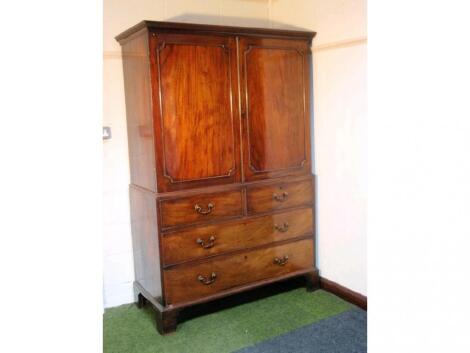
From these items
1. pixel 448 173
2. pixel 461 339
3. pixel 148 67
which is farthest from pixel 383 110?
pixel 148 67

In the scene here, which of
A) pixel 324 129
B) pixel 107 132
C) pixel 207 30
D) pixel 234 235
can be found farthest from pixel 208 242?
pixel 207 30

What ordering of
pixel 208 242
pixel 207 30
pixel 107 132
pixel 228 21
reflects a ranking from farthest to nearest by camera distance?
1. pixel 228 21
2. pixel 107 132
3. pixel 208 242
4. pixel 207 30

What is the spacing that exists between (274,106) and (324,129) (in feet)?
1.32

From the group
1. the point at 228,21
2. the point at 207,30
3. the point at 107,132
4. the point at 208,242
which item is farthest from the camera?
the point at 228,21

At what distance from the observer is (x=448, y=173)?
0.37 m

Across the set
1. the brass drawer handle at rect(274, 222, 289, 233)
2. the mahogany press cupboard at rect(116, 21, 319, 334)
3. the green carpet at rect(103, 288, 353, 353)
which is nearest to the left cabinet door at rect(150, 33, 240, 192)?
the mahogany press cupboard at rect(116, 21, 319, 334)

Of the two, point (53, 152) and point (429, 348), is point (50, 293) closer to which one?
point (53, 152)

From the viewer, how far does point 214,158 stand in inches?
102

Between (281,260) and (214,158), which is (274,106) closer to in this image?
(214,158)

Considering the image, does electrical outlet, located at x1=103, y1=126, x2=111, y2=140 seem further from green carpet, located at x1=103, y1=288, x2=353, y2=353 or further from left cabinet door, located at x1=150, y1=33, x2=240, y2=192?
green carpet, located at x1=103, y1=288, x2=353, y2=353

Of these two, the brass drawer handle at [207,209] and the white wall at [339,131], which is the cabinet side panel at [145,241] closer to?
the brass drawer handle at [207,209]

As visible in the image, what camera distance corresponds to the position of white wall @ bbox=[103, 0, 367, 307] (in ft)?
8.76

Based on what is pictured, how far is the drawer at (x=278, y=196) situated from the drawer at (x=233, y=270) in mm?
269

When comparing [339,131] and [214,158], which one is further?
[339,131]
